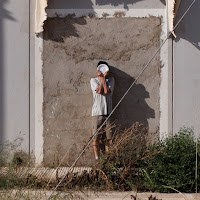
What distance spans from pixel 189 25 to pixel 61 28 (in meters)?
2.33

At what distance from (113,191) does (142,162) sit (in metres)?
0.59

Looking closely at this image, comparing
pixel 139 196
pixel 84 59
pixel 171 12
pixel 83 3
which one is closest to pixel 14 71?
pixel 84 59

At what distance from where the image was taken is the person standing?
7.11m

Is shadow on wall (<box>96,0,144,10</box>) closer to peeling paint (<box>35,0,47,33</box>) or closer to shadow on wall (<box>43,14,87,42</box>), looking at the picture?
shadow on wall (<box>43,14,87,42</box>)

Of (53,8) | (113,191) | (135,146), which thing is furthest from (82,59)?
(113,191)

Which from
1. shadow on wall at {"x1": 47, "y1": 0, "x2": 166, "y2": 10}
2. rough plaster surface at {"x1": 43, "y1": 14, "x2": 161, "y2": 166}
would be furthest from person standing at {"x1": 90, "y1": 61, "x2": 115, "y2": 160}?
shadow on wall at {"x1": 47, "y1": 0, "x2": 166, "y2": 10}

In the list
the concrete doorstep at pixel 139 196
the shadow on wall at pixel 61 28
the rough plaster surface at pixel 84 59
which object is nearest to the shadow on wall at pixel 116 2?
the rough plaster surface at pixel 84 59

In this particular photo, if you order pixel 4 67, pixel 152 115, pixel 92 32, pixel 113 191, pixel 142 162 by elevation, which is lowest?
pixel 113 191

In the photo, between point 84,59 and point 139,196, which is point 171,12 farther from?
point 139,196

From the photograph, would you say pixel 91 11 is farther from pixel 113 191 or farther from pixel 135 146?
pixel 113 191

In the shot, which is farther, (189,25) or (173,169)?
(189,25)

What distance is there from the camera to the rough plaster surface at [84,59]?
7.42m

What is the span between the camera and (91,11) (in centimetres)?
741

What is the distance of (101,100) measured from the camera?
23.6 feet
